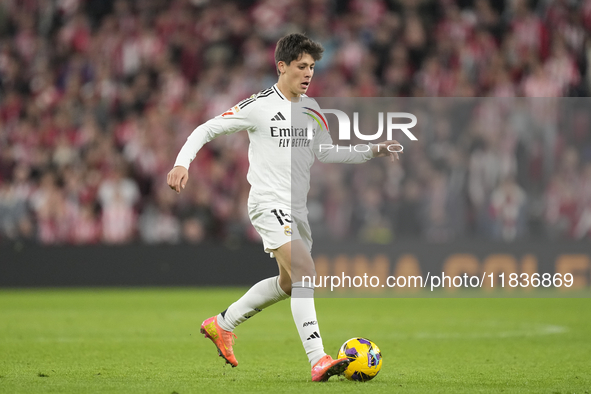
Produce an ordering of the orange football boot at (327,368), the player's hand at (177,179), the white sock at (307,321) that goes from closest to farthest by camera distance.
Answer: the player's hand at (177,179) → the orange football boot at (327,368) → the white sock at (307,321)

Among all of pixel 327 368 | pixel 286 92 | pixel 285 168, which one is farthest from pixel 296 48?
pixel 327 368

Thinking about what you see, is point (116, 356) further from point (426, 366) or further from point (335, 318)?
point (335, 318)

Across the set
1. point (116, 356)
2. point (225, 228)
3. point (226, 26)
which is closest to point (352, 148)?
point (116, 356)

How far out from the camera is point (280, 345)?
8438 mm

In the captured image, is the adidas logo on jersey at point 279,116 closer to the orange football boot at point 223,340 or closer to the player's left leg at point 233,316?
the player's left leg at point 233,316

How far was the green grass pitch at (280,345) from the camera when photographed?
575cm

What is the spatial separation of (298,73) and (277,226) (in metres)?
1.01

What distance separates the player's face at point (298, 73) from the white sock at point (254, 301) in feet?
4.33

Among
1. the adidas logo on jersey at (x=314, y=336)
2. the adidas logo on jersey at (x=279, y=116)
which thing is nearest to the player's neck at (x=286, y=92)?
the adidas logo on jersey at (x=279, y=116)

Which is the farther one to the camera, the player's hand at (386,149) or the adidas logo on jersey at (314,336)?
the player's hand at (386,149)

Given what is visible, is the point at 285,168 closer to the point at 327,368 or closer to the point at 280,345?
the point at 327,368

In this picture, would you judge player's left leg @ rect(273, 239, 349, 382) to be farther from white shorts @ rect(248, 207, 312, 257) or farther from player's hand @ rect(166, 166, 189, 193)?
player's hand @ rect(166, 166, 189, 193)

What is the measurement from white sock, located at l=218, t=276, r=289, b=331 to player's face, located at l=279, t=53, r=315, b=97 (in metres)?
1.32

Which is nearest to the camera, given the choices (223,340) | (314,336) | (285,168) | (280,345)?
(314,336)
